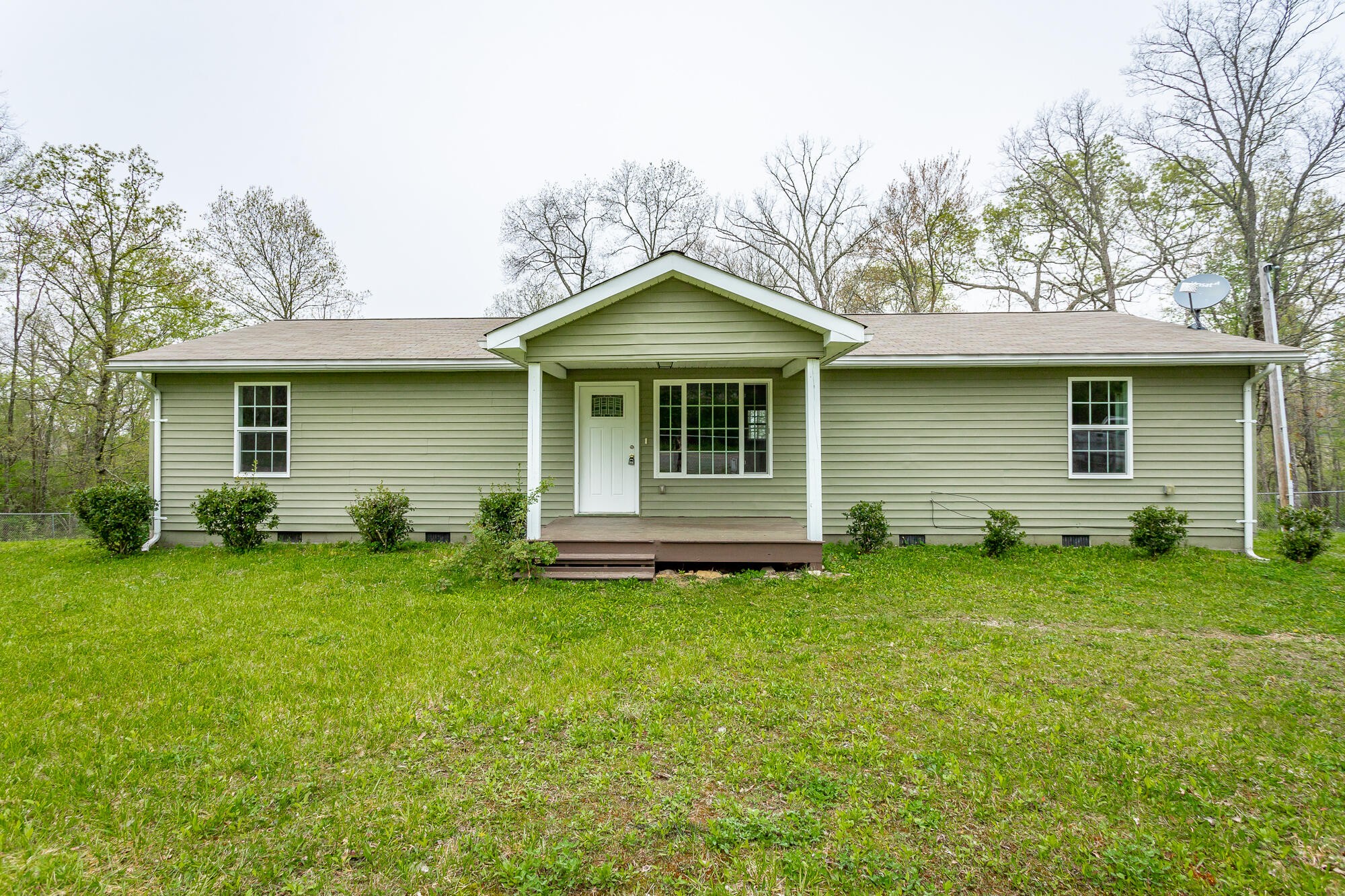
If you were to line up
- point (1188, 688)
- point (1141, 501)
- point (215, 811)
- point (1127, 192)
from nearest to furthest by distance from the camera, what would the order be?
point (215, 811) < point (1188, 688) < point (1141, 501) < point (1127, 192)

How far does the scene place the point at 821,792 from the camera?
258 centimetres

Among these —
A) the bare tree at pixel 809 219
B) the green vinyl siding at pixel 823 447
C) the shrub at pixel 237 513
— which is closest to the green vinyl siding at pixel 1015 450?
the green vinyl siding at pixel 823 447

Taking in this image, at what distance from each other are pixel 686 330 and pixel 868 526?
12.3ft

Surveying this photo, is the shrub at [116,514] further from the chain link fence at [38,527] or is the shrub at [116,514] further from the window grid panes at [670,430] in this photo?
the window grid panes at [670,430]

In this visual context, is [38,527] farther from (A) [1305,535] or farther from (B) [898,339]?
(A) [1305,535]

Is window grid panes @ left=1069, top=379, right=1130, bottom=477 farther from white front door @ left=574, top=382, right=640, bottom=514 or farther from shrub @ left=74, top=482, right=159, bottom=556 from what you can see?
shrub @ left=74, top=482, right=159, bottom=556

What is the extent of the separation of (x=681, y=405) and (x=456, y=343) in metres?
3.85

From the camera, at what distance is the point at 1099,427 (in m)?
8.63

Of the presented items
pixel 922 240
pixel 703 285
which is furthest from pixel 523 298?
pixel 703 285

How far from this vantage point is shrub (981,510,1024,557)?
7.93 m

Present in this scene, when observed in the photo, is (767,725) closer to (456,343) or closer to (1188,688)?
(1188,688)

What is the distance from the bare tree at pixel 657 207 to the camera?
21.0 m

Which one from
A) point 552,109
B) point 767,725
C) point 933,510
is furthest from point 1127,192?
point 767,725

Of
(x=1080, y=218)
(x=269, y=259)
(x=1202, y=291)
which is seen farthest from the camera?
(x=269, y=259)
